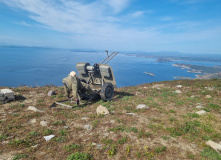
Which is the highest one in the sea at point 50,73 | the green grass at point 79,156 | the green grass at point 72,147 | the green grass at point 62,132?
the green grass at point 79,156

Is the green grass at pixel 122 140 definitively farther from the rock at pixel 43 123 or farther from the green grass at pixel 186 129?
the rock at pixel 43 123

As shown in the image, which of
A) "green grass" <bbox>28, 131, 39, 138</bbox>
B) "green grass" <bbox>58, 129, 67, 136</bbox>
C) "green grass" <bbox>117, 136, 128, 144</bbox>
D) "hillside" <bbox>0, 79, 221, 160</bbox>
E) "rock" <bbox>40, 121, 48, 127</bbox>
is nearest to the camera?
"hillside" <bbox>0, 79, 221, 160</bbox>

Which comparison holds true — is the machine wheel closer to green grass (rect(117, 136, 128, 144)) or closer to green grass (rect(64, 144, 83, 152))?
green grass (rect(117, 136, 128, 144))

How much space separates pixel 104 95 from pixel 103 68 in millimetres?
2171

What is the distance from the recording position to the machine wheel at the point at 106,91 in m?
9.85

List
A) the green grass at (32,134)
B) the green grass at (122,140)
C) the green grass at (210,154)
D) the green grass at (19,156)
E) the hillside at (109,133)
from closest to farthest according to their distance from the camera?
the green grass at (19,156), the green grass at (210,154), the hillside at (109,133), the green grass at (122,140), the green grass at (32,134)

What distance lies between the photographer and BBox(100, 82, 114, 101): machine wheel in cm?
985

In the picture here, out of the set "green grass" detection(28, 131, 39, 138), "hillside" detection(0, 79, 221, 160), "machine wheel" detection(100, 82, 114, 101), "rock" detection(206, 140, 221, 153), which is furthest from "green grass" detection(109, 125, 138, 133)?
"machine wheel" detection(100, 82, 114, 101)

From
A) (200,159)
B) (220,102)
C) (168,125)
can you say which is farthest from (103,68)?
(220,102)

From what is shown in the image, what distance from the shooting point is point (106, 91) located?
1007 centimetres

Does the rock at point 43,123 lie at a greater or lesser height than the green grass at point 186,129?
greater

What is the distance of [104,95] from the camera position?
9875 mm

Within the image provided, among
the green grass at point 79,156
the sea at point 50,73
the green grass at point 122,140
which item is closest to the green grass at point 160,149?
the green grass at point 122,140

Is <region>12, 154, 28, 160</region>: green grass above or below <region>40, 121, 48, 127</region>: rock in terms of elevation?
above
